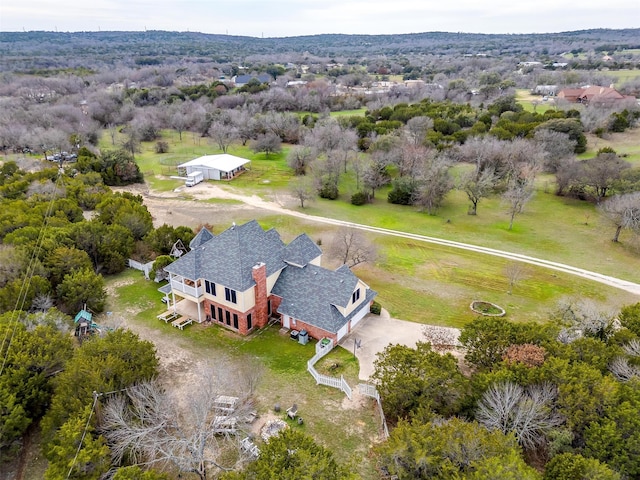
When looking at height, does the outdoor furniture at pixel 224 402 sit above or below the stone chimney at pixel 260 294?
below

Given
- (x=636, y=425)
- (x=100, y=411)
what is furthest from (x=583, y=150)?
(x=100, y=411)

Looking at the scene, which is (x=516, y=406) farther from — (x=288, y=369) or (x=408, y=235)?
(x=408, y=235)

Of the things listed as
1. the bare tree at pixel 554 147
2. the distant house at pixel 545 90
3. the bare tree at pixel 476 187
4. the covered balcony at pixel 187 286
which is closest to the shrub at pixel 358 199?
the bare tree at pixel 476 187

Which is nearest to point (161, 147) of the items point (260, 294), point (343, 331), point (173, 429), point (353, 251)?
point (353, 251)

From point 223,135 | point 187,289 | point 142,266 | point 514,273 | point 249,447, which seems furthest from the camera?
point 223,135

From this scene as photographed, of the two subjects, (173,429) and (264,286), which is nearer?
(173,429)

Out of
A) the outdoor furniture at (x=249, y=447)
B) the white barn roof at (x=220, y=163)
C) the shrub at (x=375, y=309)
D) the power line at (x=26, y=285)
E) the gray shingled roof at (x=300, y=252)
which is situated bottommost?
A: the shrub at (x=375, y=309)

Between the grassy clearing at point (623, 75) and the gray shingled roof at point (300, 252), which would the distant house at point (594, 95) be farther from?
the gray shingled roof at point (300, 252)
